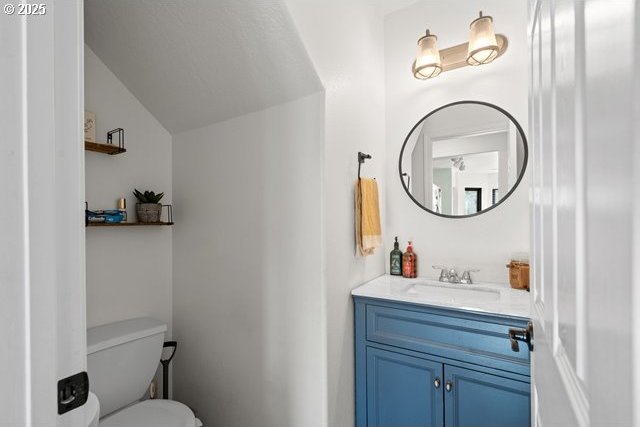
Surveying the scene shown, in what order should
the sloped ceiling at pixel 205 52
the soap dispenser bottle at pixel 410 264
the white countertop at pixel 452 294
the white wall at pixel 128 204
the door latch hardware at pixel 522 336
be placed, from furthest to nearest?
the soap dispenser bottle at pixel 410 264
the white wall at pixel 128 204
the white countertop at pixel 452 294
the sloped ceiling at pixel 205 52
the door latch hardware at pixel 522 336

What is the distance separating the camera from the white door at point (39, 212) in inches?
16.2

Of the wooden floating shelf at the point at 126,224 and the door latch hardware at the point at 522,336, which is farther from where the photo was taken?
the wooden floating shelf at the point at 126,224

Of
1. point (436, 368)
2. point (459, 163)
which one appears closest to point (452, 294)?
point (436, 368)

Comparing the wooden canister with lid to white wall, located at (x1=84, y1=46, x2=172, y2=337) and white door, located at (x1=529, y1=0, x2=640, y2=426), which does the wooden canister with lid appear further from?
white wall, located at (x1=84, y1=46, x2=172, y2=337)

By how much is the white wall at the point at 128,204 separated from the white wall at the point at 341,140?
1079mm

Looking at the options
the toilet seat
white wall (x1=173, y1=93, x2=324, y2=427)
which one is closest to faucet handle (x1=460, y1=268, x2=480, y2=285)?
white wall (x1=173, y1=93, x2=324, y2=427)

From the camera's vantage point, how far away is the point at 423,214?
1882 millimetres

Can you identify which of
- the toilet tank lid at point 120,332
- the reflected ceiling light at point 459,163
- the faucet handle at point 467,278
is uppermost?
the reflected ceiling light at point 459,163

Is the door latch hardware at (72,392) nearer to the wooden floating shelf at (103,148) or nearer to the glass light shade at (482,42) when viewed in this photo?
the wooden floating shelf at (103,148)

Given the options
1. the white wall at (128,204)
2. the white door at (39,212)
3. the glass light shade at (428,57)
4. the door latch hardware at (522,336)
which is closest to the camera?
the white door at (39,212)

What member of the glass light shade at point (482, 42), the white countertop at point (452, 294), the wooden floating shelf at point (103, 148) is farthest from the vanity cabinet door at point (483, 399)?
the wooden floating shelf at point (103, 148)

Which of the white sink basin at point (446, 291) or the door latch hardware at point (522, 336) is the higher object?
the door latch hardware at point (522, 336)

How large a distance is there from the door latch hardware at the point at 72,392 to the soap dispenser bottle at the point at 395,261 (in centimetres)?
167

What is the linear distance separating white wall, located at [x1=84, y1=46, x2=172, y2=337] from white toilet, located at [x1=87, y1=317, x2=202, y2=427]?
0.55ft
